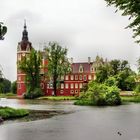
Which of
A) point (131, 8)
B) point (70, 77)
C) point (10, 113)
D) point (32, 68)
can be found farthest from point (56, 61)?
point (131, 8)

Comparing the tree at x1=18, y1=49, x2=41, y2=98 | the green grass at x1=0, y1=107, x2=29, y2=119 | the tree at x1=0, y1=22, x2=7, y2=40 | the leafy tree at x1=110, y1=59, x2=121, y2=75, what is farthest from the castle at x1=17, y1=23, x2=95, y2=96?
the tree at x1=0, y1=22, x2=7, y2=40

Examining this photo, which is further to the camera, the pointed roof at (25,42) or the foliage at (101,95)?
the pointed roof at (25,42)

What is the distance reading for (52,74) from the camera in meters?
120

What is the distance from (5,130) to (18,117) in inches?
504

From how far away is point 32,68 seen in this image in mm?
119938

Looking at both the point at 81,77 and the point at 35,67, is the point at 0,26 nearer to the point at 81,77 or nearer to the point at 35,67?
the point at 35,67

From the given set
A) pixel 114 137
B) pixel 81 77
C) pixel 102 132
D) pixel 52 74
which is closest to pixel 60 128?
pixel 102 132

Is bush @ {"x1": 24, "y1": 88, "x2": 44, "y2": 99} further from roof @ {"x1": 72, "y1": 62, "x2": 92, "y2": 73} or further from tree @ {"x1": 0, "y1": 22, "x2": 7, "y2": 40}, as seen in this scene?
tree @ {"x1": 0, "y1": 22, "x2": 7, "y2": 40}

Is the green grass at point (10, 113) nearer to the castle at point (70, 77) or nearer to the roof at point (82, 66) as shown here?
the castle at point (70, 77)

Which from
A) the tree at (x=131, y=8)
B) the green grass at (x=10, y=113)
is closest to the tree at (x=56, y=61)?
the green grass at (x=10, y=113)

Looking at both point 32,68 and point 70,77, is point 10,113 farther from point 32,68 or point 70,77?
point 70,77

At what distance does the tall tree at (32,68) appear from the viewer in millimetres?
119312

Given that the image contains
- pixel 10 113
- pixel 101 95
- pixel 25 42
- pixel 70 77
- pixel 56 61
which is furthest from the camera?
pixel 25 42

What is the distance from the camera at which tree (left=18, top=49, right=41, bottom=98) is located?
4697 inches
